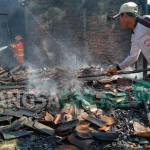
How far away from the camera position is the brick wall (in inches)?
466

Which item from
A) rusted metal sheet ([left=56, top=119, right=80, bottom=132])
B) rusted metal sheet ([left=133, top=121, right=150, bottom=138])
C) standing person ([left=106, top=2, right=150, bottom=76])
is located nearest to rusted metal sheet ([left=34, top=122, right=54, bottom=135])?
rusted metal sheet ([left=56, top=119, right=80, bottom=132])

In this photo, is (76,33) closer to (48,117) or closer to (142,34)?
(48,117)

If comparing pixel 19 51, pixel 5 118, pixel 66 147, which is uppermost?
pixel 19 51

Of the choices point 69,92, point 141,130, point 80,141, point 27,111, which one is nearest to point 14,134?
point 27,111

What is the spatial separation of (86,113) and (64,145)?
57.3 inches

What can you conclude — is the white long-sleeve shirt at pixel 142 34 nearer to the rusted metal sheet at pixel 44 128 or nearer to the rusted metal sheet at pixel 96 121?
the rusted metal sheet at pixel 96 121

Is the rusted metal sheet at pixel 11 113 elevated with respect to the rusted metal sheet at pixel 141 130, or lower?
elevated

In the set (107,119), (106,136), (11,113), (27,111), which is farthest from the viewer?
(27,111)

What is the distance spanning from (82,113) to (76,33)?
281 inches

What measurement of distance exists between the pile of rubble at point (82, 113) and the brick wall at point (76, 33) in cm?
420

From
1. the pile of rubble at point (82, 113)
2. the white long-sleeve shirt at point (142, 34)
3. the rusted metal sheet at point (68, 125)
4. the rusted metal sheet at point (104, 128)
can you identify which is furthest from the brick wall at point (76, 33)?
the white long-sleeve shirt at point (142, 34)

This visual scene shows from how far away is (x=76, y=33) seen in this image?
1229cm

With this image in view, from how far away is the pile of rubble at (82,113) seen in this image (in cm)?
502

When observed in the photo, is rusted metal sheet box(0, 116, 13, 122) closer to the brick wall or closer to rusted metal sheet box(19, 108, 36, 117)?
rusted metal sheet box(19, 108, 36, 117)
